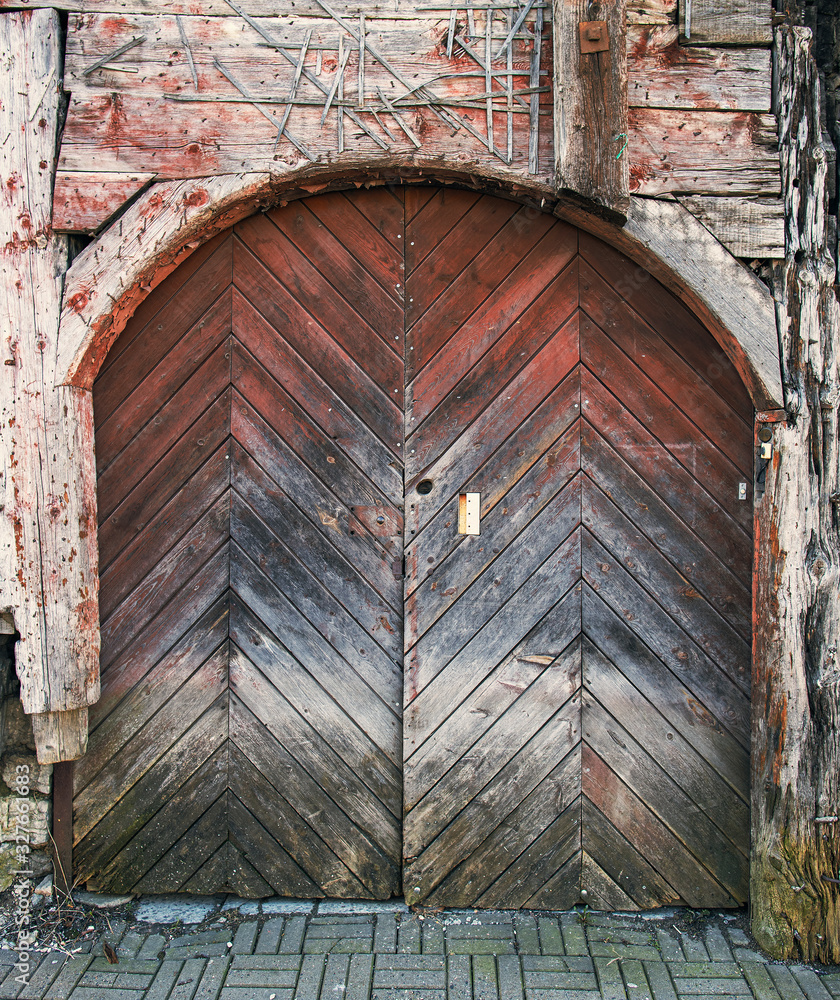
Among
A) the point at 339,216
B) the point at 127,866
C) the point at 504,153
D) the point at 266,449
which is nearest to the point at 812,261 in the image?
the point at 504,153

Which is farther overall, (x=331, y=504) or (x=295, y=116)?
(x=331, y=504)

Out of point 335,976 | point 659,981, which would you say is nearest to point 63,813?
Result: point 335,976

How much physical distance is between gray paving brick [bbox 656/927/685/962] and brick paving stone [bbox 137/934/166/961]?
6.14 ft

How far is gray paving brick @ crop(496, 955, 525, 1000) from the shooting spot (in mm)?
2137

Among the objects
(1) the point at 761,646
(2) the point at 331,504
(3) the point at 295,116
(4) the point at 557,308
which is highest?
(3) the point at 295,116

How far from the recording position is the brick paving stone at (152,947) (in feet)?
7.59

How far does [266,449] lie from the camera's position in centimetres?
260

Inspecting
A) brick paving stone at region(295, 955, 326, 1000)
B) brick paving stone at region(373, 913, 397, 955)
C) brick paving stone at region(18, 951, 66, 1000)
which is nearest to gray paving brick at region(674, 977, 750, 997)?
brick paving stone at region(373, 913, 397, 955)

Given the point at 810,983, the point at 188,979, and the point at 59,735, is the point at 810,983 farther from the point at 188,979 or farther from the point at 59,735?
the point at 59,735

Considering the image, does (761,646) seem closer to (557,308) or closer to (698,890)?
(698,890)

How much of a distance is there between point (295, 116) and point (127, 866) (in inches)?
120

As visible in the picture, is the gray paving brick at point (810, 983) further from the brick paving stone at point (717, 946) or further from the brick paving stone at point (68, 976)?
the brick paving stone at point (68, 976)

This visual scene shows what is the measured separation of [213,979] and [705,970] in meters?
1.75

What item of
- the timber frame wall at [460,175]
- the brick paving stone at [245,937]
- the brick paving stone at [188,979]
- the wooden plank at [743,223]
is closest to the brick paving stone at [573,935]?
the timber frame wall at [460,175]
